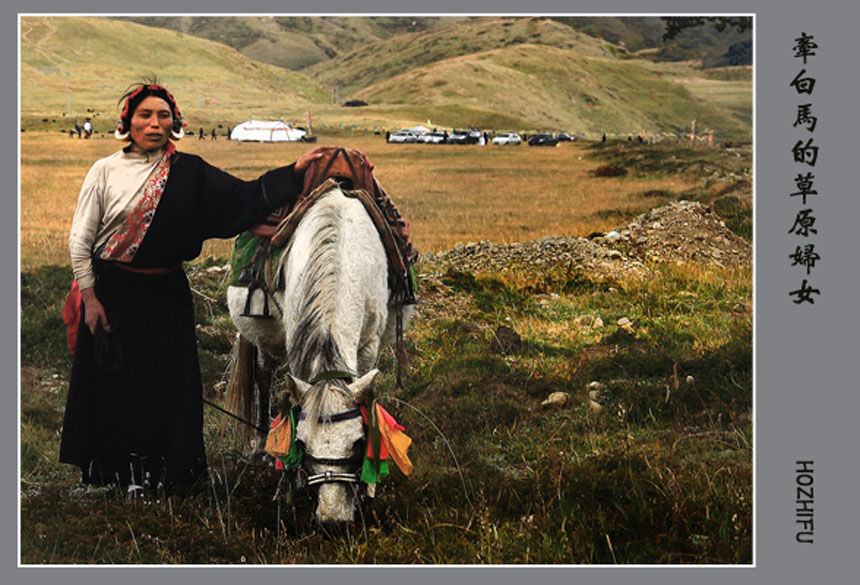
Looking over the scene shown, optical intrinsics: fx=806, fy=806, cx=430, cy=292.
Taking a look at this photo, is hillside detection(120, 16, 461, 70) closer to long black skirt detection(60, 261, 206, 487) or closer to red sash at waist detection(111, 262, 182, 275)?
red sash at waist detection(111, 262, 182, 275)

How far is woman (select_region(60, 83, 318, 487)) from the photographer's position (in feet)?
16.4

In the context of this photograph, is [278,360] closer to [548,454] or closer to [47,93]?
[548,454]

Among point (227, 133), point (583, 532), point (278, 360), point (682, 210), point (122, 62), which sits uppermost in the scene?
point (122, 62)

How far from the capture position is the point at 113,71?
22.1 ft

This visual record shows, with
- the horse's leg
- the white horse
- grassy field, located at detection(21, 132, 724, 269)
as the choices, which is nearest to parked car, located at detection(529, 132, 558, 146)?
grassy field, located at detection(21, 132, 724, 269)

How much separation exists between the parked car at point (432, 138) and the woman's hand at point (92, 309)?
331 cm

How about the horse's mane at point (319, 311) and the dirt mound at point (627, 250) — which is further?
the dirt mound at point (627, 250)

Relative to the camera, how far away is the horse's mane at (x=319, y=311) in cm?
395

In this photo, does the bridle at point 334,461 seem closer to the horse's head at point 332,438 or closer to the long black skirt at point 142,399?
the horse's head at point 332,438

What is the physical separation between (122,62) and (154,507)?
12.8 feet

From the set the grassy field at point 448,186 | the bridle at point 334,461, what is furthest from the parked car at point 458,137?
the bridle at point 334,461

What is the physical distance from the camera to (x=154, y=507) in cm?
507

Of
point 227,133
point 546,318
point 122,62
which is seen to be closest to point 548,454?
point 546,318

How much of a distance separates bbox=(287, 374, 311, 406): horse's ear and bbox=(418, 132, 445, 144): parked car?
3912mm
